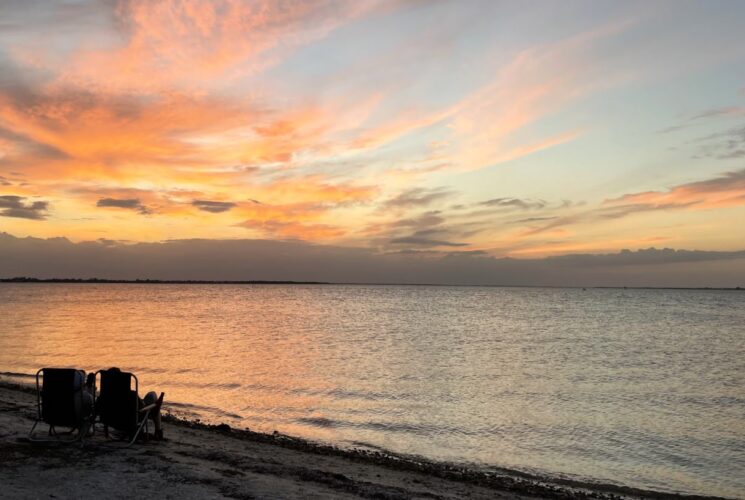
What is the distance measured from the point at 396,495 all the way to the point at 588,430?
38.6ft

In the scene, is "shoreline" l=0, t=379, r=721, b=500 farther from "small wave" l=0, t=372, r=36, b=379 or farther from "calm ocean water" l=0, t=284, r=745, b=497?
"small wave" l=0, t=372, r=36, b=379

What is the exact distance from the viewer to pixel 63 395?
11.2 meters

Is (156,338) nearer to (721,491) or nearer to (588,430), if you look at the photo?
(588,430)

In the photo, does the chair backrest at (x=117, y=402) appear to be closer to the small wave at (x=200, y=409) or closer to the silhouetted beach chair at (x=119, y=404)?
the silhouetted beach chair at (x=119, y=404)

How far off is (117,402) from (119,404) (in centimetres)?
7

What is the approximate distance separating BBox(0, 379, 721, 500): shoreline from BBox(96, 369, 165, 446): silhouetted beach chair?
50cm

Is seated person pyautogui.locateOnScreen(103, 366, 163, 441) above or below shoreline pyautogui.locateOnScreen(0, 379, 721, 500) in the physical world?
above

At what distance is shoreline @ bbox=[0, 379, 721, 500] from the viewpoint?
10742 mm

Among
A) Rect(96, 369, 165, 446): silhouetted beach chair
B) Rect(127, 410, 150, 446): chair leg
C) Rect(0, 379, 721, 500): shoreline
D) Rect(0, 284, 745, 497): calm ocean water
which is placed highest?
Rect(96, 369, 165, 446): silhouetted beach chair

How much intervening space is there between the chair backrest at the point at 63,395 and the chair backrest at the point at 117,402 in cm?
46

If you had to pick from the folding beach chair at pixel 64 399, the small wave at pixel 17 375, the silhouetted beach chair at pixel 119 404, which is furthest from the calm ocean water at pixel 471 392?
the folding beach chair at pixel 64 399

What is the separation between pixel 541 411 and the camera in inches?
870

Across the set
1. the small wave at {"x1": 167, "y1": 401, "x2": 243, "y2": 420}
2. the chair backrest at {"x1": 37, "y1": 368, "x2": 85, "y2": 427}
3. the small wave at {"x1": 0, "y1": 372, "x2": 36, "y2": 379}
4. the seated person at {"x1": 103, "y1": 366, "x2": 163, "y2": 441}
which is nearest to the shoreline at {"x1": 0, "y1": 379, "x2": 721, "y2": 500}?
the seated person at {"x1": 103, "y1": 366, "x2": 163, "y2": 441}

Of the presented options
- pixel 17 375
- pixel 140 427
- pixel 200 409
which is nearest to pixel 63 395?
pixel 140 427
